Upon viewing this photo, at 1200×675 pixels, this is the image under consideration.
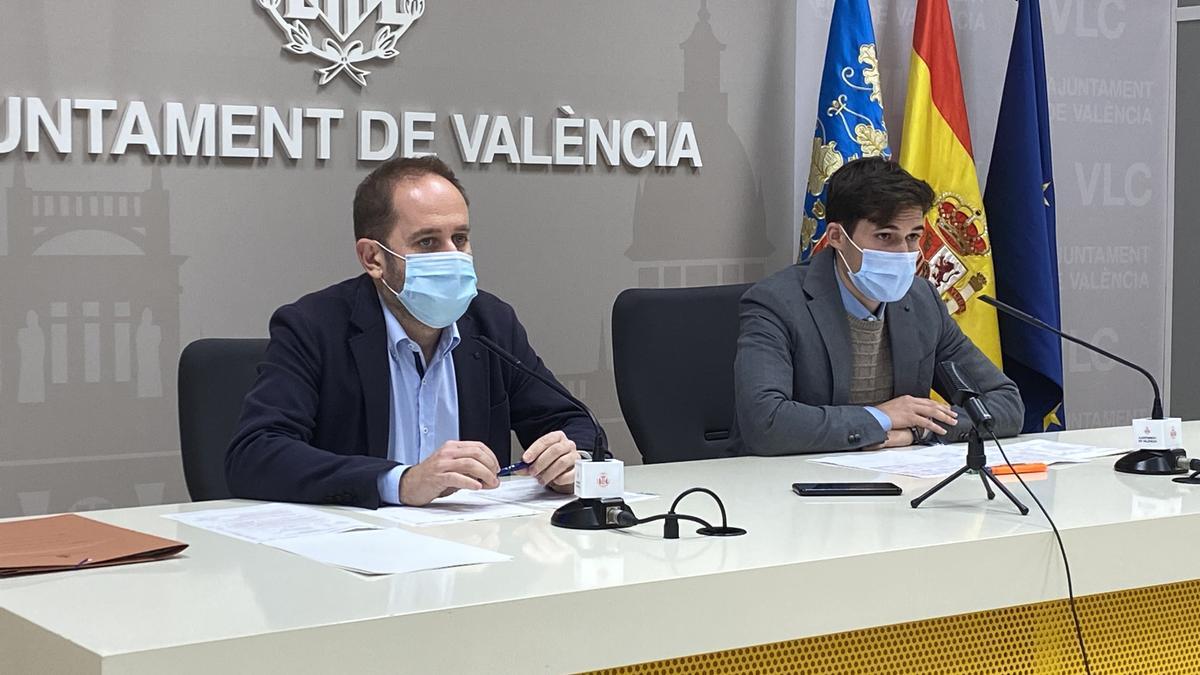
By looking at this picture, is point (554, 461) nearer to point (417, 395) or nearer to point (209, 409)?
point (417, 395)

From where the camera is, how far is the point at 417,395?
2596 mm

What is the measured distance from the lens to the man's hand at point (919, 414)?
2.92m

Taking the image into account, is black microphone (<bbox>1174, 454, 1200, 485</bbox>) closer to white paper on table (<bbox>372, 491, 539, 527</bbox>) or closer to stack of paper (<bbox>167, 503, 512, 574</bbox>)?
white paper on table (<bbox>372, 491, 539, 527</bbox>)

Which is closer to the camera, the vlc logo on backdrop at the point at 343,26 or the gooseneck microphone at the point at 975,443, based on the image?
the gooseneck microphone at the point at 975,443

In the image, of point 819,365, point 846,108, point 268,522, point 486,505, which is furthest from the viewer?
point 846,108

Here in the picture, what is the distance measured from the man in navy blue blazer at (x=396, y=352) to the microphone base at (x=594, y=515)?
42 cm

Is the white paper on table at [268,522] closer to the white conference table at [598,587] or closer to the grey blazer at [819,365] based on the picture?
the white conference table at [598,587]

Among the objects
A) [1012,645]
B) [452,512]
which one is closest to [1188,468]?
[1012,645]

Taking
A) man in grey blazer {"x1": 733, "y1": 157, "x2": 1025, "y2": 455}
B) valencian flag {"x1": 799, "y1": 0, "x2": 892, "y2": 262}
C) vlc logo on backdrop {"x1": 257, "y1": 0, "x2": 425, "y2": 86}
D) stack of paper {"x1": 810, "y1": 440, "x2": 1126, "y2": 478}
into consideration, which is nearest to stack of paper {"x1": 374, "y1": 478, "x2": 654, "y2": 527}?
stack of paper {"x1": 810, "y1": 440, "x2": 1126, "y2": 478}

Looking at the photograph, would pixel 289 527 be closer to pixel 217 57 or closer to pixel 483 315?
pixel 483 315

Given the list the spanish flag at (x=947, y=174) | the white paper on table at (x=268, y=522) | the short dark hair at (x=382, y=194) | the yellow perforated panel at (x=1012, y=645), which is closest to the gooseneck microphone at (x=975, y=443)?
the yellow perforated panel at (x=1012, y=645)

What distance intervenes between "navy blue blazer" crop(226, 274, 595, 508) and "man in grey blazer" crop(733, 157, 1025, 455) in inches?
19.8

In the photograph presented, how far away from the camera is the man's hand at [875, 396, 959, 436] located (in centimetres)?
292

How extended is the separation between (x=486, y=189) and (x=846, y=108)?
115cm
